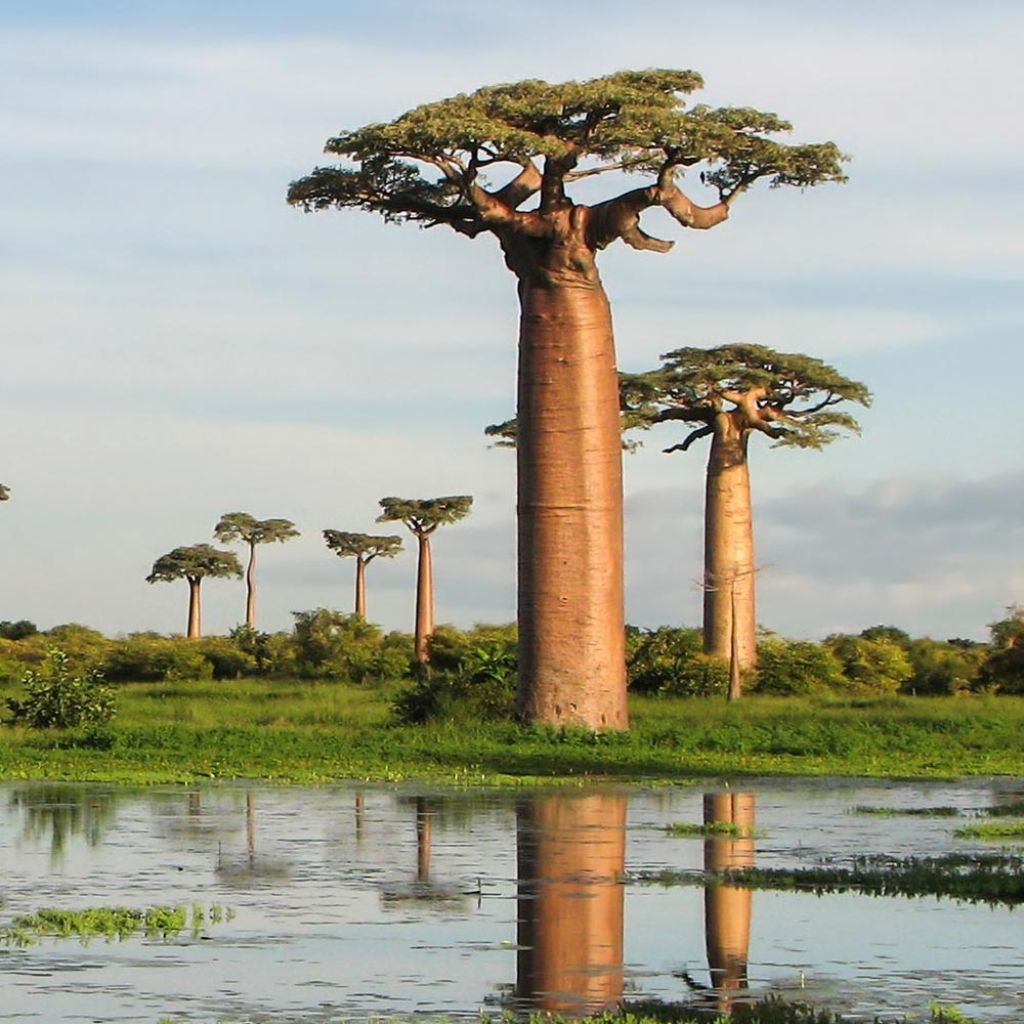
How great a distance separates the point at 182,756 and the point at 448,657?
72.1 feet

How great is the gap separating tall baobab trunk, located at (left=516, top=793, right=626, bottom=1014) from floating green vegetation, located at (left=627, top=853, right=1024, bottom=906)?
407mm

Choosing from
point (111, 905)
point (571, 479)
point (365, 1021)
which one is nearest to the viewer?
point (365, 1021)

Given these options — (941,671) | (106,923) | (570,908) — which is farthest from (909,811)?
(941,671)

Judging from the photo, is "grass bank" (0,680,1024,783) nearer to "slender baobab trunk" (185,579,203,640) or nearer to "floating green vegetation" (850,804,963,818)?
"floating green vegetation" (850,804,963,818)

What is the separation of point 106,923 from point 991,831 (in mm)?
6146

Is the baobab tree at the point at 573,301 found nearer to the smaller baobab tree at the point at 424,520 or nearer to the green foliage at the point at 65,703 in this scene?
the green foliage at the point at 65,703

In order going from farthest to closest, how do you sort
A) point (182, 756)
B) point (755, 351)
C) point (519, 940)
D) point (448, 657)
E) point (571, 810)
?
point (448, 657) → point (755, 351) → point (182, 756) → point (571, 810) → point (519, 940)

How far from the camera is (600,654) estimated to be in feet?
76.4

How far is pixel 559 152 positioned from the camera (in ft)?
73.2

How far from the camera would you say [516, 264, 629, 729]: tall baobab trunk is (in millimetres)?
22906

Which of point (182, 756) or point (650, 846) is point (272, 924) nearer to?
point (650, 846)

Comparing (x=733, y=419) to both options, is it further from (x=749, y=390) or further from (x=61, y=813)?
(x=61, y=813)

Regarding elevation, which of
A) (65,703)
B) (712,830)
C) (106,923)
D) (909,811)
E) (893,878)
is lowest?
(106,923)

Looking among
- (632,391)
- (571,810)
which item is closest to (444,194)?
(571,810)
